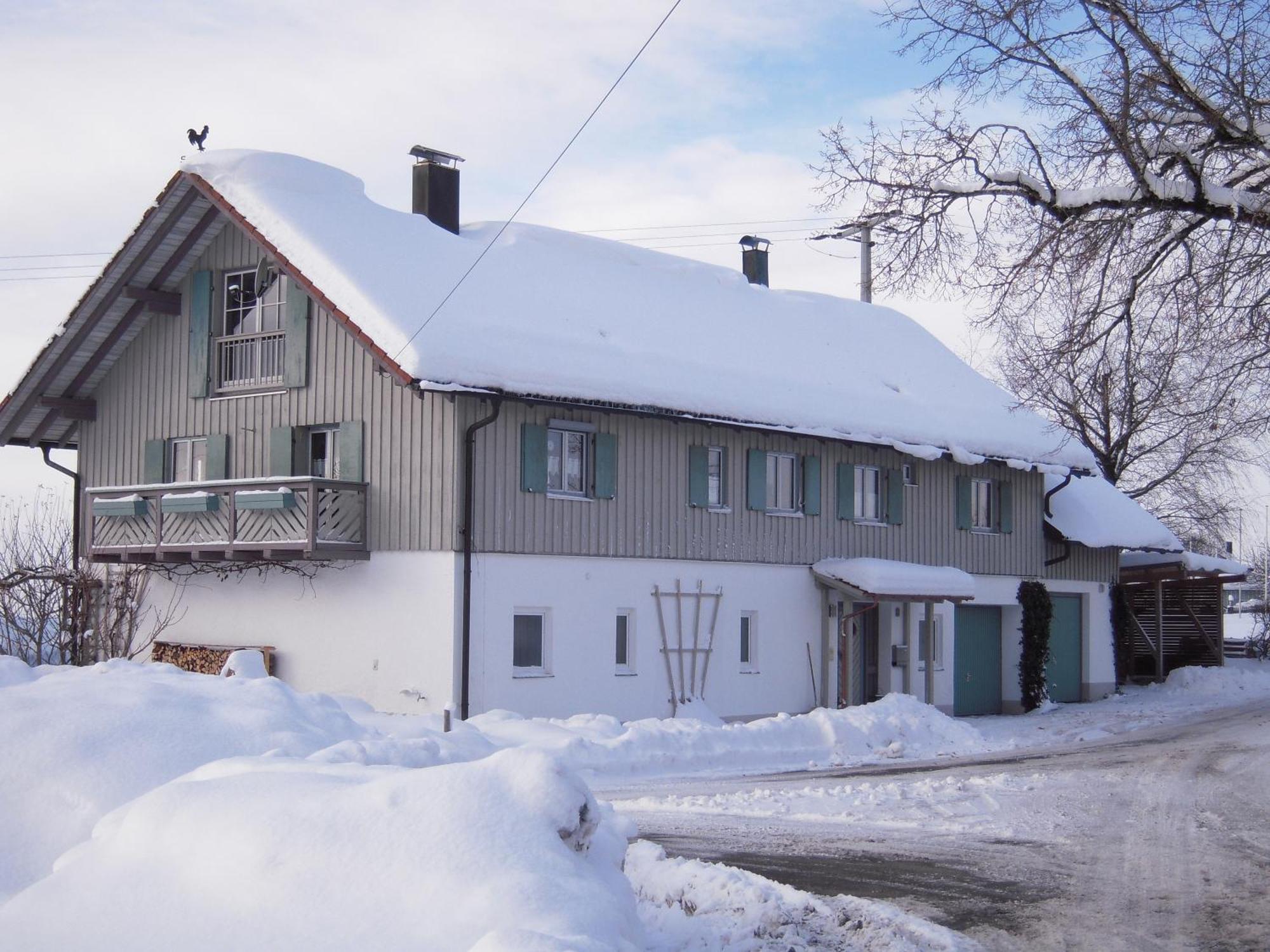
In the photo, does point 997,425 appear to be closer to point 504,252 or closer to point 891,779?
point 504,252

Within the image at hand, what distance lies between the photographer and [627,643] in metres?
22.3

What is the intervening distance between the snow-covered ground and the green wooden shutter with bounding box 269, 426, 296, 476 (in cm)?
803

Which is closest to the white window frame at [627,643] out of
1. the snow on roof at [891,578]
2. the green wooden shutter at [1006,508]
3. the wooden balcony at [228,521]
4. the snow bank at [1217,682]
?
the wooden balcony at [228,521]

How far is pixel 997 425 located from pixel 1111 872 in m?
19.9

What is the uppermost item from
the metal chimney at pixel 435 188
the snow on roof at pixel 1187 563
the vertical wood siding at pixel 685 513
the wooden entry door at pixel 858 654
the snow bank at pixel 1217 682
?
the metal chimney at pixel 435 188

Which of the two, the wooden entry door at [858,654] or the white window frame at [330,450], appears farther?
the wooden entry door at [858,654]

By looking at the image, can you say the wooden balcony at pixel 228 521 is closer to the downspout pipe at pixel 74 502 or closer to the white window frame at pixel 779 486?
the downspout pipe at pixel 74 502

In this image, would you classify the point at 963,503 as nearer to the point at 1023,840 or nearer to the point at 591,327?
the point at 591,327

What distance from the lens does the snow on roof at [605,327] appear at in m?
20.5

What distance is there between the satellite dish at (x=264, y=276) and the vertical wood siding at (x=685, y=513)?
4.91m

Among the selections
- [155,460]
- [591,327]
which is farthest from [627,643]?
[155,460]

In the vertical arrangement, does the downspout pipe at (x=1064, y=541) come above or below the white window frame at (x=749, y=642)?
above

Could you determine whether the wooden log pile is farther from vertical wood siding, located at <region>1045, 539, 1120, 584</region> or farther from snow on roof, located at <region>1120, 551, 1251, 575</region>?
snow on roof, located at <region>1120, 551, 1251, 575</region>

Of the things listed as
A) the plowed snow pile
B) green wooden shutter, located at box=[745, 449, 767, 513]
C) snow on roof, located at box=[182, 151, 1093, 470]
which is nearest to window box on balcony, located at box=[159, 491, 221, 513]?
snow on roof, located at box=[182, 151, 1093, 470]
